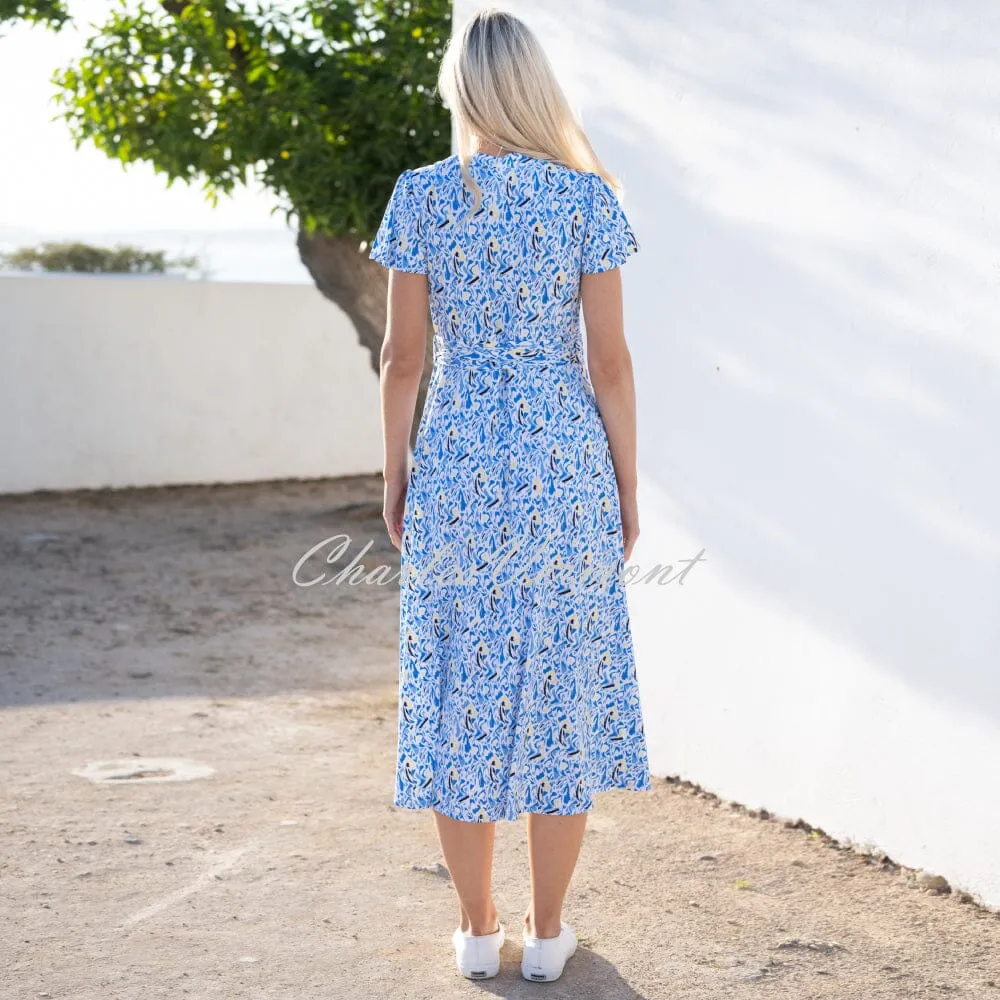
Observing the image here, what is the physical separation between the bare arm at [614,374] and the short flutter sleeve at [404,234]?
327mm

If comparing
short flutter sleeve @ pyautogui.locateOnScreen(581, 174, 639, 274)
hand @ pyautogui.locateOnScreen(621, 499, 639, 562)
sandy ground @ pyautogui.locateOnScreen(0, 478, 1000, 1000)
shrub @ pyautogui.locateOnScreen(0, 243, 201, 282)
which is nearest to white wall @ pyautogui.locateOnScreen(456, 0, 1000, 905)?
sandy ground @ pyautogui.locateOnScreen(0, 478, 1000, 1000)

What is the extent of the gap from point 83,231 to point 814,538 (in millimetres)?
11209

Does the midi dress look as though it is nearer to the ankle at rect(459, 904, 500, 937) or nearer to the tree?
the ankle at rect(459, 904, 500, 937)

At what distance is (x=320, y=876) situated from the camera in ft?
11.1

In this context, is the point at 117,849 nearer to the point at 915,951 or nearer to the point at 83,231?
the point at 915,951

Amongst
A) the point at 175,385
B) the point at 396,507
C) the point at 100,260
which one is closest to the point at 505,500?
the point at 396,507

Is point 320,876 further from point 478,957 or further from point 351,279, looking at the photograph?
point 351,279

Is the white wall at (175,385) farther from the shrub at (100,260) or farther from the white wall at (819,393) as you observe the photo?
the white wall at (819,393)

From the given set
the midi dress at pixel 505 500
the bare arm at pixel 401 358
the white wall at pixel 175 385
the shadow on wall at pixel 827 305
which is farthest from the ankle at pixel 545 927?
the white wall at pixel 175 385

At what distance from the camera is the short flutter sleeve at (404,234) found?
8.61 feet

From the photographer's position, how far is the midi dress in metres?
2.62

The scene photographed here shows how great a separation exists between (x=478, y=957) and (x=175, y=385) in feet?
28.2

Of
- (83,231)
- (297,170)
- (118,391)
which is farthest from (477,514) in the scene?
(83,231)

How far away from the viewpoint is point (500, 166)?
8.48 feet
